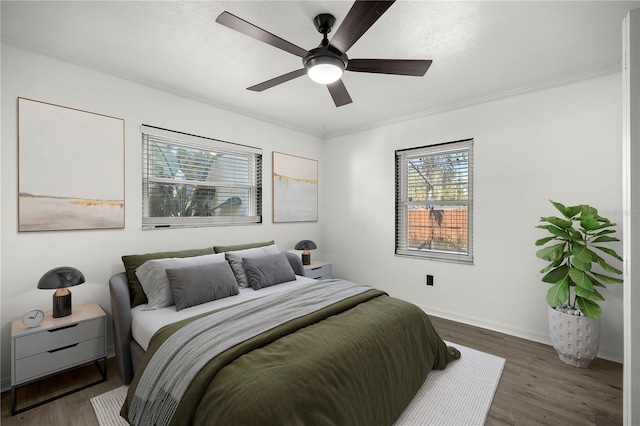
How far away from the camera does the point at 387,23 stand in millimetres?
1989

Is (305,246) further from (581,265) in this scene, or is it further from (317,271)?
(581,265)

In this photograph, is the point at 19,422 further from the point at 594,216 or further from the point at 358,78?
the point at 594,216

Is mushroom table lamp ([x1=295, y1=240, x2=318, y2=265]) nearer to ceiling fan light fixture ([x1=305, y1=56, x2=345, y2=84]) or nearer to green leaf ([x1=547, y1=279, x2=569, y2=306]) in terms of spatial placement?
ceiling fan light fixture ([x1=305, y1=56, x2=345, y2=84])

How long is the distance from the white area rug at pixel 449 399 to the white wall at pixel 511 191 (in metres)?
0.97

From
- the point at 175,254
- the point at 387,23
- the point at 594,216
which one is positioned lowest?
the point at 175,254

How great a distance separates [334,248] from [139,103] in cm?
326

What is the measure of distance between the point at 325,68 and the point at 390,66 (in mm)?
461

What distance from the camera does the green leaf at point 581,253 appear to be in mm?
2322

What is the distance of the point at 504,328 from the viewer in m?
3.17

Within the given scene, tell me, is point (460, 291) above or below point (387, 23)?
below

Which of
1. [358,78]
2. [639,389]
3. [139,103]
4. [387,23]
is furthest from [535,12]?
[139,103]

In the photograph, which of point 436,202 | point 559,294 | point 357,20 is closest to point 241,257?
point 357,20

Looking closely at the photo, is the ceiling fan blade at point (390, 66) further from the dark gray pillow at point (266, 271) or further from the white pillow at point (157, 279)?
the white pillow at point (157, 279)

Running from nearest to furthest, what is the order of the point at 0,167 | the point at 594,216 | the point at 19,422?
1. the point at 19,422
2. the point at 0,167
3. the point at 594,216
